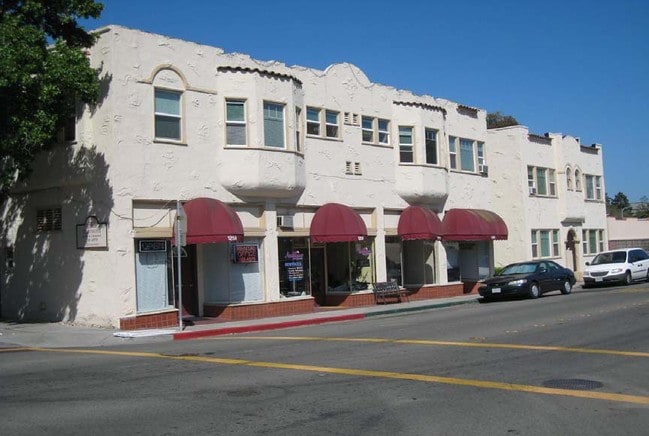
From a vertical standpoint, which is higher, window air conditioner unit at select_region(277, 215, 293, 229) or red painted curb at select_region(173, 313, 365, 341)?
window air conditioner unit at select_region(277, 215, 293, 229)

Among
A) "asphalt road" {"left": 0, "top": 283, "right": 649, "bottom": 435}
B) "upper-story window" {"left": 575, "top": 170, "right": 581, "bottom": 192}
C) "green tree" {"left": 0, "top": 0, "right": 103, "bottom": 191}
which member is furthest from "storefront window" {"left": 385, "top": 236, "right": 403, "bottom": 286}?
"upper-story window" {"left": 575, "top": 170, "right": 581, "bottom": 192}

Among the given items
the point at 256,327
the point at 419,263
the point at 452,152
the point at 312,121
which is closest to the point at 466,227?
the point at 419,263

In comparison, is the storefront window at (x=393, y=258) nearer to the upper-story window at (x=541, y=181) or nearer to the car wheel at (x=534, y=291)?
the car wheel at (x=534, y=291)

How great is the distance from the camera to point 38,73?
16.5 metres

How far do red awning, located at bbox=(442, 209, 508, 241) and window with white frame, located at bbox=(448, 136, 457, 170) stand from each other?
228 centimetres

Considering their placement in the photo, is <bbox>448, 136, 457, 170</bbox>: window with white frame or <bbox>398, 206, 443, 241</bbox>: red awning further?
<bbox>448, 136, 457, 170</bbox>: window with white frame

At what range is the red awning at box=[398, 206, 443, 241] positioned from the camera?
2635 centimetres

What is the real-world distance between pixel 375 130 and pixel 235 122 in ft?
23.7

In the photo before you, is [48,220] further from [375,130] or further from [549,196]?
[549,196]

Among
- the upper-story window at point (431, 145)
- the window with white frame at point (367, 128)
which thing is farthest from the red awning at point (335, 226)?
the upper-story window at point (431, 145)

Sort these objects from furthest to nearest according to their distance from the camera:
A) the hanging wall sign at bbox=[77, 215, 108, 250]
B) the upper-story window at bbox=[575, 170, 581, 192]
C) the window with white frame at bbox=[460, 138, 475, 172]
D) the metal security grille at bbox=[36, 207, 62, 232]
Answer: the upper-story window at bbox=[575, 170, 581, 192] → the window with white frame at bbox=[460, 138, 475, 172] → the metal security grille at bbox=[36, 207, 62, 232] → the hanging wall sign at bbox=[77, 215, 108, 250]

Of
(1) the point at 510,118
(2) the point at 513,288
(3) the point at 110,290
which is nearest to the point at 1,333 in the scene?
(3) the point at 110,290

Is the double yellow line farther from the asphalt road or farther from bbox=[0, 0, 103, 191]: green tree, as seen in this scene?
bbox=[0, 0, 103, 191]: green tree

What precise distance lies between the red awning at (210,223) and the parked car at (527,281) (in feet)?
35.9
